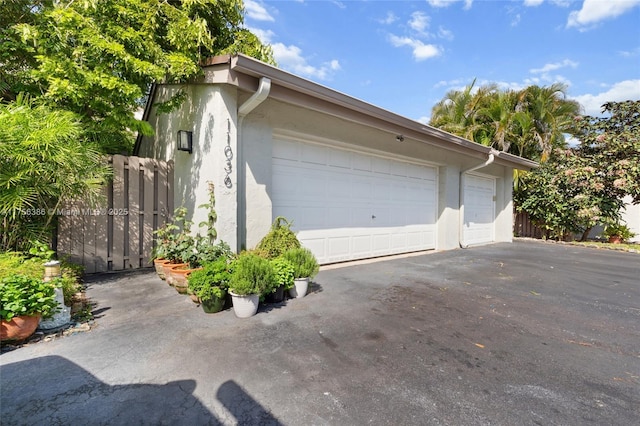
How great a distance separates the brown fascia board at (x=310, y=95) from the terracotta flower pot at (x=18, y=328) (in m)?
3.26

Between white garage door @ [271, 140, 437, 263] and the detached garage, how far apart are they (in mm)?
22

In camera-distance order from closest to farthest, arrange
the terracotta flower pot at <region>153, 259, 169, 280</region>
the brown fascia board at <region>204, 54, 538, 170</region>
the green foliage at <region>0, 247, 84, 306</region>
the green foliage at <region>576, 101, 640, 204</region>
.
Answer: the green foliage at <region>0, 247, 84, 306</region>
the brown fascia board at <region>204, 54, 538, 170</region>
the terracotta flower pot at <region>153, 259, 169, 280</region>
the green foliage at <region>576, 101, 640, 204</region>

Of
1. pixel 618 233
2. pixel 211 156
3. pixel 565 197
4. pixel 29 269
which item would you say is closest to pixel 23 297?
pixel 29 269

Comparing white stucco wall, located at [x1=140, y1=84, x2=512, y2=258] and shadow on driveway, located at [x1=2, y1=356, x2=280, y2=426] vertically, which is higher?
white stucco wall, located at [x1=140, y1=84, x2=512, y2=258]

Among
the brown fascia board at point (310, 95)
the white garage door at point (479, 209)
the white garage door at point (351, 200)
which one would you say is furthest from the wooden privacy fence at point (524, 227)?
the brown fascia board at point (310, 95)

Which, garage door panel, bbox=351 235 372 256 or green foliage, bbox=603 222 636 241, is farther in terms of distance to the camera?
green foliage, bbox=603 222 636 241

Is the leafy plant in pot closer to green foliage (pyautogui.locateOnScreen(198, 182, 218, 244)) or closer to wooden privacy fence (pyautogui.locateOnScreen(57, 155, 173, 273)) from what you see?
green foliage (pyautogui.locateOnScreen(198, 182, 218, 244))

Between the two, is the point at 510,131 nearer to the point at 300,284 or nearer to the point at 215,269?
the point at 300,284

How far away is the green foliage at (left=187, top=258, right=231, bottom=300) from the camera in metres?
2.99

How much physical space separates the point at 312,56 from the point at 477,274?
670cm

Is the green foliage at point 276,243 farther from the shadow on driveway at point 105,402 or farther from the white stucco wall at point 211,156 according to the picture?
the shadow on driveway at point 105,402

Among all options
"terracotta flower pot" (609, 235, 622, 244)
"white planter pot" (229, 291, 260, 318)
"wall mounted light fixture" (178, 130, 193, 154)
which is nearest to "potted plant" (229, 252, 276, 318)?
"white planter pot" (229, 291, 260, 318)

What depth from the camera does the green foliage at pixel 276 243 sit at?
399 cm

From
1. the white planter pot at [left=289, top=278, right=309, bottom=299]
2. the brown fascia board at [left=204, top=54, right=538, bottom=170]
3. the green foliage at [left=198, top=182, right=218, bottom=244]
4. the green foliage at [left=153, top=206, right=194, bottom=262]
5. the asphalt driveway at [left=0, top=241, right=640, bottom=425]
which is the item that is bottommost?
the asphalt driveway at [left=0, top=241, right=640, bottom=425]
